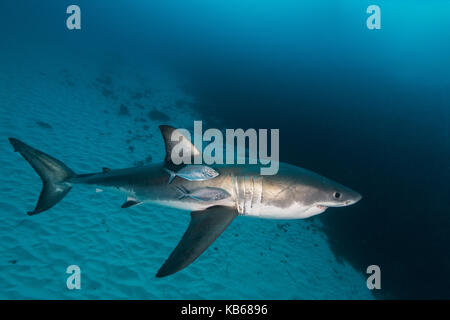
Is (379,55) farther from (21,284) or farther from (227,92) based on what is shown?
(21,284)

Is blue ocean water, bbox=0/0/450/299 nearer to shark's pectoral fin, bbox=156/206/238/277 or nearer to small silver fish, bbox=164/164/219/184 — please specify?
shark's pectoral fin, bbox=156/206/238/277

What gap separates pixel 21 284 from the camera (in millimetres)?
5059

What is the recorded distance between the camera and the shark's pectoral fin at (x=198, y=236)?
92.7 inches

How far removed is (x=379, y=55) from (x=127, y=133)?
493ft

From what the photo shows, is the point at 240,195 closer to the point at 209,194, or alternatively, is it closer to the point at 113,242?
the point at 209,194

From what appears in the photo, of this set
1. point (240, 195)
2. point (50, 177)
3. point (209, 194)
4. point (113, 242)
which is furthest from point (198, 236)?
point (113, 242)

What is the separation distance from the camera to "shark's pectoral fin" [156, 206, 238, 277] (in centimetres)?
236

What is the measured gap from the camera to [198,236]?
2.69 metres

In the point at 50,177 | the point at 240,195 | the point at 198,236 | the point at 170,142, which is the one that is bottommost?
the point at 198,236

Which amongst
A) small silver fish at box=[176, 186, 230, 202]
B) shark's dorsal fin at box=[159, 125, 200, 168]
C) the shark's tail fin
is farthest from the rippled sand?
shark's dorsal fin at box=[159, 125, 200, 168]

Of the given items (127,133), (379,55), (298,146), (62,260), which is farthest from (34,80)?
(379,55)

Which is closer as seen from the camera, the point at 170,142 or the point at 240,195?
the point at 240,195

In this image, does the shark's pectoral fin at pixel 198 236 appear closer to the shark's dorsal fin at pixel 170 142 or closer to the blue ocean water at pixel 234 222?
the shark's dorsal fin at pixel 170 142

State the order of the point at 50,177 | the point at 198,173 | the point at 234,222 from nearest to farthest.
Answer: the point at 198,173 → the point at 50,177 → the point at 234,222
